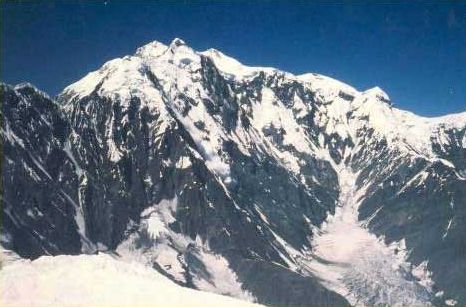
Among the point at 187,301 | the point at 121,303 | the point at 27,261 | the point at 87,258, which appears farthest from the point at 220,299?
the point at 27,261

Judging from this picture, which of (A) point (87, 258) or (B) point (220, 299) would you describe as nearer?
(B) point (220, 299)

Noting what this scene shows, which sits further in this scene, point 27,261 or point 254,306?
point 27,261

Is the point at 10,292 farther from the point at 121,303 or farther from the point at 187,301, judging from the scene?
the point at 187,301

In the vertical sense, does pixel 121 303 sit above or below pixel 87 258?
below

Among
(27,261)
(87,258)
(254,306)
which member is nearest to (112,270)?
(87,258)

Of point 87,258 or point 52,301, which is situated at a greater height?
point 87,258

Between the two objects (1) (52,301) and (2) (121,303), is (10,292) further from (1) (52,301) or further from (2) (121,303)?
(2) (121,303)
